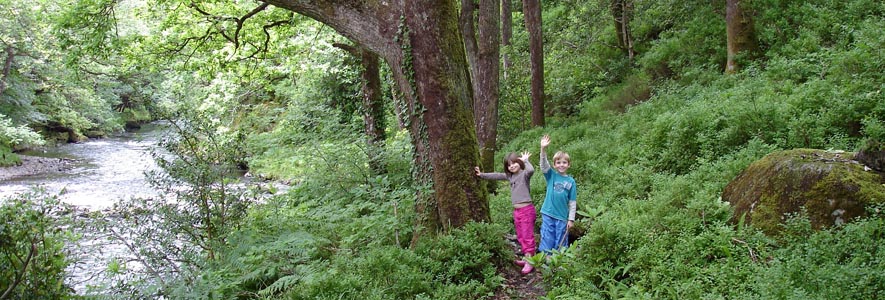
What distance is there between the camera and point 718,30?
11.8 metres

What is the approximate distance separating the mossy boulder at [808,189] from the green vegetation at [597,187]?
6.9 inches

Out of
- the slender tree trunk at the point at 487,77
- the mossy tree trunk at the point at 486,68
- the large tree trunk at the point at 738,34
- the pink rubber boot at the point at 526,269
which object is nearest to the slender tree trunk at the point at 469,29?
the mossy tree trunk at the point at 486,68

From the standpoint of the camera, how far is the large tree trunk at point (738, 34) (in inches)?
391

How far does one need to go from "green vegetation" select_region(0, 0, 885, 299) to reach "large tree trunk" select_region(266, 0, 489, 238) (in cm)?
29

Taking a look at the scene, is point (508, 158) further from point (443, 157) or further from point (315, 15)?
point (315, 15)

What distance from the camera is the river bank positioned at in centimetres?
1953

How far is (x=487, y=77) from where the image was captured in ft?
32.2

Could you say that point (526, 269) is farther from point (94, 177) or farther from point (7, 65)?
point (7, 65)

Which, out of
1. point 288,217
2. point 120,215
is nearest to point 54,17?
point 120,215

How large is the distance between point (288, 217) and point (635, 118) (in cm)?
677

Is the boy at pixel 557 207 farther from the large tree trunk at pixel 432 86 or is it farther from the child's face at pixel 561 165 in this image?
the large tree trunk at pixel 432 86

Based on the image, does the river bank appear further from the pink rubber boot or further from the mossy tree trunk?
the pink rubber boot

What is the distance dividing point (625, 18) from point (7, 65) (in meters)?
26.1

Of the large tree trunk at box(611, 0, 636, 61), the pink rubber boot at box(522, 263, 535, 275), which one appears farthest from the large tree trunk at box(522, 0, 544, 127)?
the pink rubber boot at box(522, 263, 535, 275)
